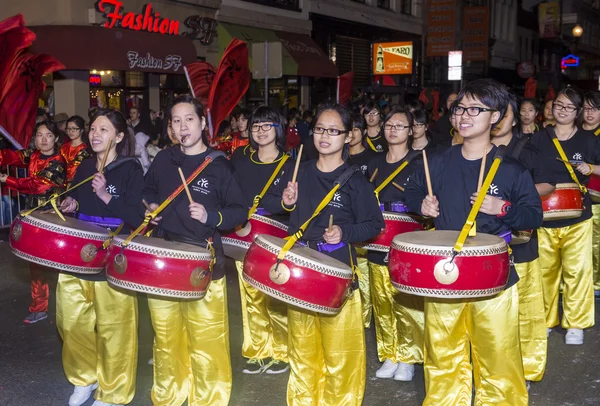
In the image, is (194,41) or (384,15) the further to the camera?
(384,15)

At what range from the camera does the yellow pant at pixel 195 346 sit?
436cm

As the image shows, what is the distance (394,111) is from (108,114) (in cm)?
214

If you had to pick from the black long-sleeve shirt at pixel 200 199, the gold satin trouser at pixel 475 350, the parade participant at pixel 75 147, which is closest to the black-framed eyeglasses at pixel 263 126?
the black long-sleeve shirt at pixel 200 199

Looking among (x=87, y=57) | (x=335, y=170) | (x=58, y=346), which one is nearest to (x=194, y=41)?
(x=87, y=57)

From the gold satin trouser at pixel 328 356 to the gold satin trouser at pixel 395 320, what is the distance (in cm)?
99

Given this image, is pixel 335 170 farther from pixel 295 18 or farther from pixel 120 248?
pixel 295 18

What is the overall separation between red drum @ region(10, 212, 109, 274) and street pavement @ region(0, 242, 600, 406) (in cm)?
106

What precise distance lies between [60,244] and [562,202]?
3446mm

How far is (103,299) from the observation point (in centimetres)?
454

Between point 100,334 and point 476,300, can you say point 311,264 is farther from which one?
point 100,334

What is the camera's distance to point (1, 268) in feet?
28.2

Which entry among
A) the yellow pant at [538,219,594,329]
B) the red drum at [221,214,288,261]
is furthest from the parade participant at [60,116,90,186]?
the yellow pant at [538,219,594,329]

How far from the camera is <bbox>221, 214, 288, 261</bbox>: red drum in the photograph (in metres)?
4.88

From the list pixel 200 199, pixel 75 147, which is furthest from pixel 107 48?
pixel 200 199
